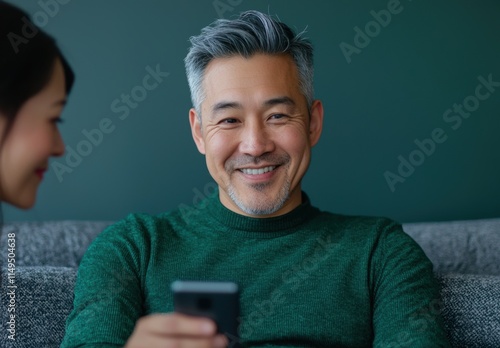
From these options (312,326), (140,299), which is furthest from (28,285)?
(312,326)

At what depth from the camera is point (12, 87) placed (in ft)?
3.17

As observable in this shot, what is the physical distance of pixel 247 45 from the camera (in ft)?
5.52

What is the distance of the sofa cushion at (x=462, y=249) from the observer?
2014 mm

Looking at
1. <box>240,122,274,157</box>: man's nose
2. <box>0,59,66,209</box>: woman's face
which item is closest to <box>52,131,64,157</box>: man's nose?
<box>0,59,66,209</box>: woman's face

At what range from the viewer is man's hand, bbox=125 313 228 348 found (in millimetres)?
877

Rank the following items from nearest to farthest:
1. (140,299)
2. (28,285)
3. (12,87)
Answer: (12,87) < (140,299) < (28,285)

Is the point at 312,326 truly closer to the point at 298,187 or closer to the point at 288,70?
the point at 298,187

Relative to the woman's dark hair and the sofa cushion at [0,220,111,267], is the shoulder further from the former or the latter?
the woman's dark hair

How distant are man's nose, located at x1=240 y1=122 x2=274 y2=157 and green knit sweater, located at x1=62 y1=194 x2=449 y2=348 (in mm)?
185

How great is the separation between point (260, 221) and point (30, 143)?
2.65 ft

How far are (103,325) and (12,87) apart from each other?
65cm

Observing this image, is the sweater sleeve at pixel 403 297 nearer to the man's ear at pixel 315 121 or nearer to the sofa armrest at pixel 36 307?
the man's ear at pixel 315 121

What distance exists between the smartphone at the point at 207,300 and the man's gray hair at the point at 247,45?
89 cm

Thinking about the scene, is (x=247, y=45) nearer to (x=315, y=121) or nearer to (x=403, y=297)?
(x=315, y=121)
